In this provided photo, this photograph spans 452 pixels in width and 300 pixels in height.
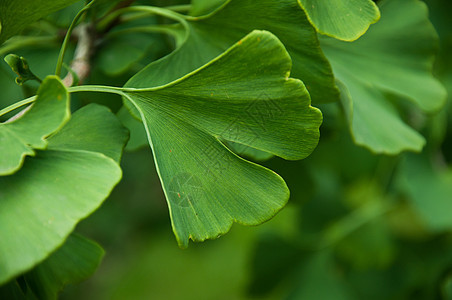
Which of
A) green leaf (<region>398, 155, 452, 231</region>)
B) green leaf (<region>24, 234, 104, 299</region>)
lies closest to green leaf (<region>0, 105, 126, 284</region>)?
green leaf (<region>24, 234, 104, 299</region>)

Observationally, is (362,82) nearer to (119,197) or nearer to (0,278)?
(0,278)

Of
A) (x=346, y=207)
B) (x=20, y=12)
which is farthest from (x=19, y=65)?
(x=346, y=207)

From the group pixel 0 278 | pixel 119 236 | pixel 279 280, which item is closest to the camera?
pixel 0 278

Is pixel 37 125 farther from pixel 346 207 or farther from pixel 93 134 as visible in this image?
pixel 346 207

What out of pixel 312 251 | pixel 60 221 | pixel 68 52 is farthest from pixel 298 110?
pixel 312 251

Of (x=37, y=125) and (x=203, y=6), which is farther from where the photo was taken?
(x=203, y=6)

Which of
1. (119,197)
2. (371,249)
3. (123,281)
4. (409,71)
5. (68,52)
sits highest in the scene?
(68,52)
